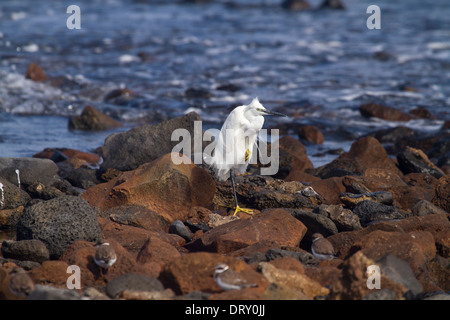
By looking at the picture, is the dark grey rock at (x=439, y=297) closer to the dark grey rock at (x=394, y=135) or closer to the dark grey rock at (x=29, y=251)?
the dark grey rock at (x=29, y=251)

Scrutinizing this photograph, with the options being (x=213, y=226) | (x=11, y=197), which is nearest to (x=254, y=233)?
(x=213, y=226)

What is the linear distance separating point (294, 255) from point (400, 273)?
101cm

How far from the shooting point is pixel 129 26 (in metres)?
25.3

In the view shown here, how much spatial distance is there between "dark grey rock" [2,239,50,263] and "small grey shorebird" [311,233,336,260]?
8.23ft

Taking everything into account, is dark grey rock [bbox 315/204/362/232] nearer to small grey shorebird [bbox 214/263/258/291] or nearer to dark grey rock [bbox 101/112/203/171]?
small grey shorebird [bbox 214/263/258/291]

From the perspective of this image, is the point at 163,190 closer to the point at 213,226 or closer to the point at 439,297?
the point at 213,226

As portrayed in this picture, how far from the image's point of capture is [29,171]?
305 inches

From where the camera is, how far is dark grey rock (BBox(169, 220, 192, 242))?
608cm

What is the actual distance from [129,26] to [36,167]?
60.9 feet

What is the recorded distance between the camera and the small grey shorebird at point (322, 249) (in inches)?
211

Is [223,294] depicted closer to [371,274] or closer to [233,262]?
[233,262]

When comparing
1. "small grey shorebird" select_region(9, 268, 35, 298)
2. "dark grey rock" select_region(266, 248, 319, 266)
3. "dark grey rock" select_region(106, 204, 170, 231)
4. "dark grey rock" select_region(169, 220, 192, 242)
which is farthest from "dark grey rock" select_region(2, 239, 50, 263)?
"dark grey rock" select_region(266, 248, 319, 266)

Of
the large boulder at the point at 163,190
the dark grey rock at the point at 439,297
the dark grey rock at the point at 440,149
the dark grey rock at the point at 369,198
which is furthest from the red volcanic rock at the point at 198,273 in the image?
the dark grey rock at the point at 440,149

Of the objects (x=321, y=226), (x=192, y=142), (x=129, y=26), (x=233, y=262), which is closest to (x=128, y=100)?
(x=192, y=142)
